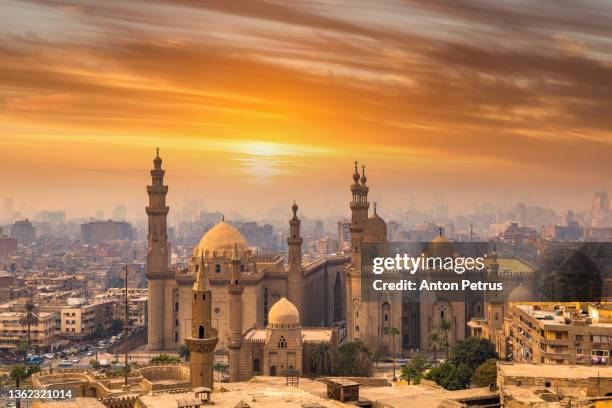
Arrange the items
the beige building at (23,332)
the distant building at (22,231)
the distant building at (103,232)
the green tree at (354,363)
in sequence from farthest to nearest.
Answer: the distant building at (103,232) → the distant building at (22,231) → the beige building at (23,332) → the green tree at (354,363)

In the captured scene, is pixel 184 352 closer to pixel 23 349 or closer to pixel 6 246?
pixel 23 349

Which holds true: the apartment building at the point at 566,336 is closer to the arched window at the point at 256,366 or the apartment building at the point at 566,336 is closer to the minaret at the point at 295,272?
the arched window at the point at 256,366

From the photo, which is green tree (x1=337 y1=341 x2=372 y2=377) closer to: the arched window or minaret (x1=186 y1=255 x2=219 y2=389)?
the arched window

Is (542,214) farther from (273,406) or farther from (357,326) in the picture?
(273,406)

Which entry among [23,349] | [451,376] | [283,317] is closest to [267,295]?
[283,317]

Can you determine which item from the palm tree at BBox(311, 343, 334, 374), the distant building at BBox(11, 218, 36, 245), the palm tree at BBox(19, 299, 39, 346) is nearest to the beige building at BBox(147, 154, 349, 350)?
the palm tree at BBox(311, 343, 334, 374)

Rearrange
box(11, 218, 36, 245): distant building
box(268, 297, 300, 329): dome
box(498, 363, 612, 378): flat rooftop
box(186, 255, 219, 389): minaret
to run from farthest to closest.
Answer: box(11, 218, 36, 245): distant building < box(268, 297, 300, 329): dome < box(186, 255, 219, 389): minaret < box(498, 363, 612, 378): flat rooftop

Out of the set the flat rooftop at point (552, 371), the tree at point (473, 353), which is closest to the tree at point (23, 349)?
the tree at point (473, 353)
